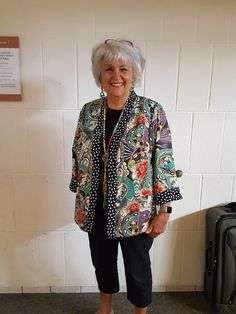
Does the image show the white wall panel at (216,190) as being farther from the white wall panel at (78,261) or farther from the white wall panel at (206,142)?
the white wall panel at (78,261)

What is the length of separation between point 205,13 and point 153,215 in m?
1.05

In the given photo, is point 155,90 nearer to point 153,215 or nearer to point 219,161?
point 219,161

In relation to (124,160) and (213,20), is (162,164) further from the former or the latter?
(213,20)

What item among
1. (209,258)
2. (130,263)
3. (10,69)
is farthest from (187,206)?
(10,69)

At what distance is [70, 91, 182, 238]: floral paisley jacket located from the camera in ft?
4.05

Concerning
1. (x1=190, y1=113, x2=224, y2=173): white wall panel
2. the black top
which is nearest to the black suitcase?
(x1=190, y1=113, x2=224, y2=173): white wall panel

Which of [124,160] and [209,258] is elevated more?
[124,160]

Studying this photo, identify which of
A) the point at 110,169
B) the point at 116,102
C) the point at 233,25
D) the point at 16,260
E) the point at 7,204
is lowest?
the point at 16,260

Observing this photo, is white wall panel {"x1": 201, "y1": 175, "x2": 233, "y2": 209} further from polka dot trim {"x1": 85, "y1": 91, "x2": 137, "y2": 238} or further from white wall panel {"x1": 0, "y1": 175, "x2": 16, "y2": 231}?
white wall panel {"x1": 0, "y1": 175, "x2": 16, "y2": 231}

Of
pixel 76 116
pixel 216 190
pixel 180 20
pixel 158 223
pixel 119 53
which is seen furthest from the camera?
pixel 216 190

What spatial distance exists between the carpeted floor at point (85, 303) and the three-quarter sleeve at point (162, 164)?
0.82 metres

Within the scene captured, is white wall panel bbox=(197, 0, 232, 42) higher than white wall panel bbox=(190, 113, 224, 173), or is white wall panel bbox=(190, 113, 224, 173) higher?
white wall panel bbox=(197, 0, 232, 42)

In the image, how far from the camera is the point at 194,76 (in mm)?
1570

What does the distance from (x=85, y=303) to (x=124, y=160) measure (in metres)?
1.03
